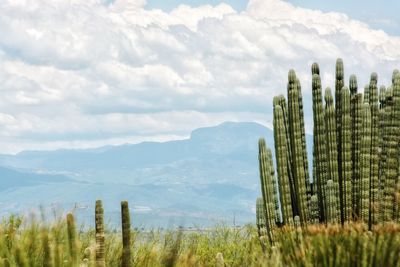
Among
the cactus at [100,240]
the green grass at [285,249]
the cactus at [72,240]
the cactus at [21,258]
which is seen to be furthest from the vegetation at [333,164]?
the cactus at [72,240]

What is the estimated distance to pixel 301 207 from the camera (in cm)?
1183

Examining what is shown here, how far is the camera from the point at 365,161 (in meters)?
11.4

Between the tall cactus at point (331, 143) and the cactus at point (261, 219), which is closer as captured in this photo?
the tall cactus at point (331, 143)

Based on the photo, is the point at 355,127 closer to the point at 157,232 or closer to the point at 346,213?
the point at 346,213

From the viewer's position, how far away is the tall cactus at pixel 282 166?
11828mm

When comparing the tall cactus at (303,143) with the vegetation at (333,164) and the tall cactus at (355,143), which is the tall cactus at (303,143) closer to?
the vegetation at (333,164)

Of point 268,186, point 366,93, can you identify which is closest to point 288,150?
point 268,186

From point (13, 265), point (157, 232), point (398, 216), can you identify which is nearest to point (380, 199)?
point (398, 216)

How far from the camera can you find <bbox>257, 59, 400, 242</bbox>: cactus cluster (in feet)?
37.5

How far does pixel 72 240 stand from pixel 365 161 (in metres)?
7.36

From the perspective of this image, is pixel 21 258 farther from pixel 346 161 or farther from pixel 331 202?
pixel 346 161

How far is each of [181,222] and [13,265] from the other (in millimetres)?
1721

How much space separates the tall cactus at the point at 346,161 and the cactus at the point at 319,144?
1.08ft

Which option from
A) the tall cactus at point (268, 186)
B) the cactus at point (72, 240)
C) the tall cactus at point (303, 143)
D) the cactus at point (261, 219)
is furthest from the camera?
the cactus at point (261, 219)
